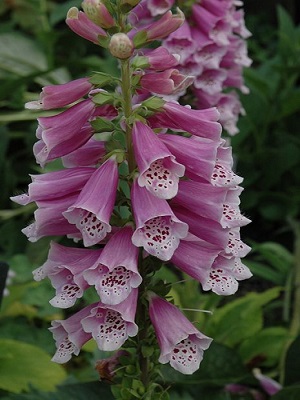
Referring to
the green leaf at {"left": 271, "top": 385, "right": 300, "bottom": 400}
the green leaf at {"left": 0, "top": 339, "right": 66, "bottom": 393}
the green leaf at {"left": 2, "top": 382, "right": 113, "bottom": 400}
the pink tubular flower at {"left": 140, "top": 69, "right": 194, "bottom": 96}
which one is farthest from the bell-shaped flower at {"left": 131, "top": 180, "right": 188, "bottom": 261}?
the green leaf at {"left": 0, "top": 339, "right": 66, "bottom": 393}

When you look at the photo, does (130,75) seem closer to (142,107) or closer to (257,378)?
(142,107)

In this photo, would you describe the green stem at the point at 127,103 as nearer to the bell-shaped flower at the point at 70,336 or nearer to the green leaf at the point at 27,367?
the bell-shaped flower at the point at 70,336

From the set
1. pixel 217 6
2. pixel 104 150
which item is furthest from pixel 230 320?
pixel 104 150

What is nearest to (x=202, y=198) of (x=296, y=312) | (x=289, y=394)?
(x=289, y=394)

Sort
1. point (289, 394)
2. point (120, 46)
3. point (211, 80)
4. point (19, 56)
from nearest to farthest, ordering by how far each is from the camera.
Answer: point (120, 46)
point (289, 394)
point (211, 80)
point (19, 56)

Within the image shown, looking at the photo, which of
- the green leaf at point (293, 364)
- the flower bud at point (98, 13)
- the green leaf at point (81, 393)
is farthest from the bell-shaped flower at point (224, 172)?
the green leaf at point (293, 364)

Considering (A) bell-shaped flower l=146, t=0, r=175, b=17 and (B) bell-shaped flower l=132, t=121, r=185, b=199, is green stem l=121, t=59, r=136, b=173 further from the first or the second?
(A) bell-shaped flower l=146, t=0, r=175, b=17

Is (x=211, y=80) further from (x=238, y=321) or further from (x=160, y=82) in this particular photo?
(x=160, y=82)
